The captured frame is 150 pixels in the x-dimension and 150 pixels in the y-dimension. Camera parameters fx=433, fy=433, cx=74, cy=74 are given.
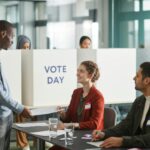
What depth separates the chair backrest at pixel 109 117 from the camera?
356cm

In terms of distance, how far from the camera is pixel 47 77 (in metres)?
5.03

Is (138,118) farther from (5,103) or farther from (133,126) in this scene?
(5,103)

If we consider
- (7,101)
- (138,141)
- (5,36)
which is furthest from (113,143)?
(5,36)

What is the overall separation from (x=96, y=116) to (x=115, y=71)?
7.17ft

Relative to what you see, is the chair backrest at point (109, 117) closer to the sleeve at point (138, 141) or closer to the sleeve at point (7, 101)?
the sleeve at point (7, 101)

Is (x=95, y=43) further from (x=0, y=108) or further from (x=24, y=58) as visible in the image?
(x=0, y=108)

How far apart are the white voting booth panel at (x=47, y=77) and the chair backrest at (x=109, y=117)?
1.53 m

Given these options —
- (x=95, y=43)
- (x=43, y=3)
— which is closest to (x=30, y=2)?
(x=43, y=3)

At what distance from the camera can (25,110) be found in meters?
3.40

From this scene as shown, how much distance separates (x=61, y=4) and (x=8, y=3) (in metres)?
1.29

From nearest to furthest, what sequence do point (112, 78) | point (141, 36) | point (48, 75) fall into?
1. point (48, 75)
2. point (112, 78)
3. point (141, 36)

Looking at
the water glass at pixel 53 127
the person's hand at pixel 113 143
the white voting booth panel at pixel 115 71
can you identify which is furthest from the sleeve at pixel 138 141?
the white voting booth panel at pixel 115 71

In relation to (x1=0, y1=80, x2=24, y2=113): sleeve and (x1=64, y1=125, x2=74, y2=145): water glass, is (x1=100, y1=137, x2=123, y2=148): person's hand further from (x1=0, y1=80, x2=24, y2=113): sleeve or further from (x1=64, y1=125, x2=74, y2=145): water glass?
(x1=0, y1=80, x2=24, y2=113): sleeve

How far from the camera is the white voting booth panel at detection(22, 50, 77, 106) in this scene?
4988 millimetres
